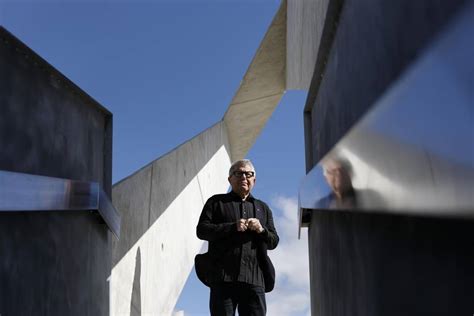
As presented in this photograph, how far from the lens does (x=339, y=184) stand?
2670 millimetres

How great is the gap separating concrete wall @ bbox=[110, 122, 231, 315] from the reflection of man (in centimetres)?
260

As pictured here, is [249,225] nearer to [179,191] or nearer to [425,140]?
[425,140]

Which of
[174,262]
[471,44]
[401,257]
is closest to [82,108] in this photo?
[401,257]

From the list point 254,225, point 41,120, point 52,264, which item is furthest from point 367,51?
point 52,264

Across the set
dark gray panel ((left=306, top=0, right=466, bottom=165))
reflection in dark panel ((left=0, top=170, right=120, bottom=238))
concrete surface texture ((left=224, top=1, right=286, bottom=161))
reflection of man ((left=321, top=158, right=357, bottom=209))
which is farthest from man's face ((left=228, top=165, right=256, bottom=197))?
concrete surface texture ((left=224, top=1, right=286, bottom=161))

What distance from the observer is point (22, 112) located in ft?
10.0

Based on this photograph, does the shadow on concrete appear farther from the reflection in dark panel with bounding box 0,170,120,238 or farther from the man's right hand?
the man's right hand

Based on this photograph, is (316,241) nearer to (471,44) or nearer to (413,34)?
(413,34)

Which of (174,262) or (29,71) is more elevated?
(29,71)

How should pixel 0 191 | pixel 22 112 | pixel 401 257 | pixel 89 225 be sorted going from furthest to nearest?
pixel 89 225 → pixel 22 112 → pixel 0 191 → pixel 401 257

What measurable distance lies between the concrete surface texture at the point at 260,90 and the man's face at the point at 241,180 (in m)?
7.17

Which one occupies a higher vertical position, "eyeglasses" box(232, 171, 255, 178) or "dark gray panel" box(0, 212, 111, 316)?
"eyeglasses" box(232, 171, 255, 178)

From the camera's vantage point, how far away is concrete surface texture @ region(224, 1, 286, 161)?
11.5 metres

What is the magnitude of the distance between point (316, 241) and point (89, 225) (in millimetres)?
1597
